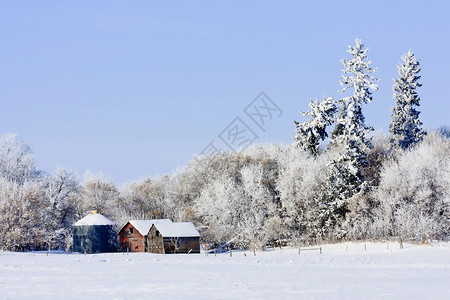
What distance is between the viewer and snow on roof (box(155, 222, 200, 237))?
73.1 metres

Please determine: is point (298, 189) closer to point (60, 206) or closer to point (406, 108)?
point (406, 108)

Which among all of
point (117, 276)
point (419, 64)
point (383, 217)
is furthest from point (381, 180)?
point (117, 276)

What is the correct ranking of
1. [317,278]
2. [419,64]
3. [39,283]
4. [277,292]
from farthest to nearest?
[419,64]
[317,278]
[39,283]
[277,292]

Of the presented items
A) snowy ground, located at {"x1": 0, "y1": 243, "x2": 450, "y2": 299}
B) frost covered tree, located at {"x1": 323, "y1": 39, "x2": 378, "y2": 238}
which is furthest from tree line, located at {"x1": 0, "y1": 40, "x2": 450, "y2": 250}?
snowy ground, located at {"x1": 0, "y1": 243, "x2": 450, "y2": 299}

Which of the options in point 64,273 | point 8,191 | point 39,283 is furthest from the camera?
point 8,191

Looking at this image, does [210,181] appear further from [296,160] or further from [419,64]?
[419,64]

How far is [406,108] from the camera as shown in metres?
82.1

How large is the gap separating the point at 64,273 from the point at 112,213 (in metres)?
53.0

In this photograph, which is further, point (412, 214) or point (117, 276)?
point (412, 214)

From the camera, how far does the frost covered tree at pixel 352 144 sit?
2724 inches

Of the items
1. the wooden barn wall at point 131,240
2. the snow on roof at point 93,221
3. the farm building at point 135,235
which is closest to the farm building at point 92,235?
the snow on roof at point 93,221

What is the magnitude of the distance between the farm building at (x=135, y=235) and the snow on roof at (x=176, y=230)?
5.56ft

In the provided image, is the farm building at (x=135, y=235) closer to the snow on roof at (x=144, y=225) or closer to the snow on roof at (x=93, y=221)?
the snow on roof at (x=144, y=225)

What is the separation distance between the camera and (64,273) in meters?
35.5
